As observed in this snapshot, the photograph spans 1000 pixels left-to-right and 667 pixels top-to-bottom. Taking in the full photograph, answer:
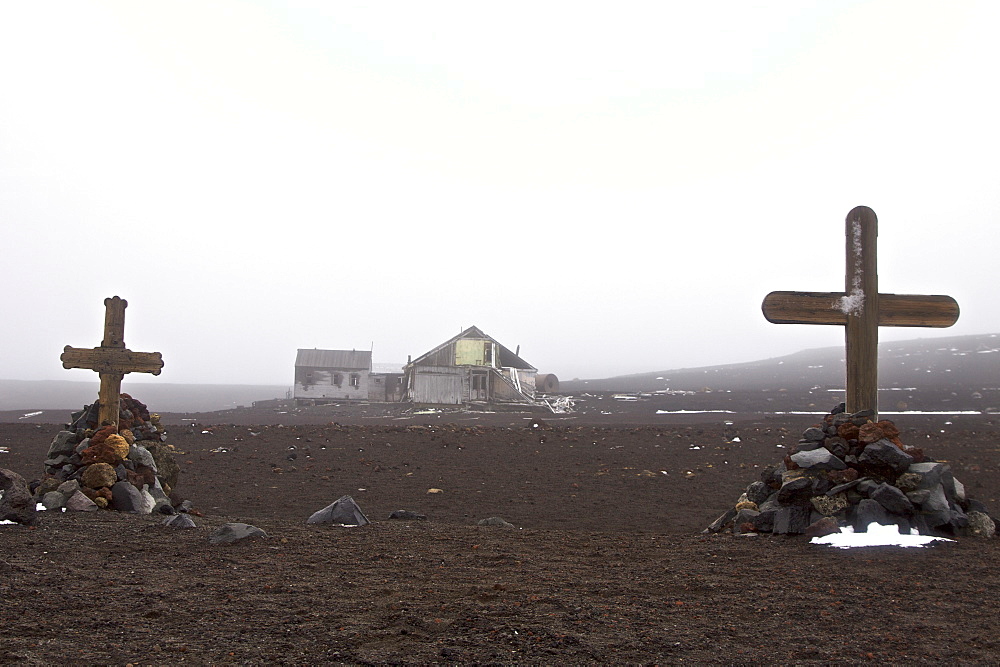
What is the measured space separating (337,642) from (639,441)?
17726 millimetres

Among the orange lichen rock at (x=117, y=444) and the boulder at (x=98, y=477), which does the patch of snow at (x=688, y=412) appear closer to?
the orange lichen rock at (x=117, y=444)

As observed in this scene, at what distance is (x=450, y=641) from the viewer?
3703mm

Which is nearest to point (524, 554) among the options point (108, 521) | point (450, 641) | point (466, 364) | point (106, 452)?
point (450, 641)

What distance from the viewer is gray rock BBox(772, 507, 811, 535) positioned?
21.7 ft

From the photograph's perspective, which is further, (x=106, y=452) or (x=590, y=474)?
(x=590, y=474)

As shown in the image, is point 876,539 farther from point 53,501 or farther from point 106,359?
point 106,359

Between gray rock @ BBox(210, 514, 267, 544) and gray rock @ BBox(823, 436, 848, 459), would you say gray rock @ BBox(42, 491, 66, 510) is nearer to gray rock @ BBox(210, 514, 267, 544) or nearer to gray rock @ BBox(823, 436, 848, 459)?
gray rock @ BBox(210, 514, 267, 544)

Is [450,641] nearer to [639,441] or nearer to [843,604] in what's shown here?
[843,604]

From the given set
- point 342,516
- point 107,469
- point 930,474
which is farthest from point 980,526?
point 107,469

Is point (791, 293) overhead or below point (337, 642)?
overhead

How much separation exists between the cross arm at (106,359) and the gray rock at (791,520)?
8923mm

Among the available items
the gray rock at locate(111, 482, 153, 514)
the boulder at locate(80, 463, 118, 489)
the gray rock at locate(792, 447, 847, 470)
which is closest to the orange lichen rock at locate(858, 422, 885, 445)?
the gray rock at locate(792, 447, 847, 470)

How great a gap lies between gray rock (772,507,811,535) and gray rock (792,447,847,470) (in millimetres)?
450

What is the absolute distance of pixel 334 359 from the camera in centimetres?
5481
